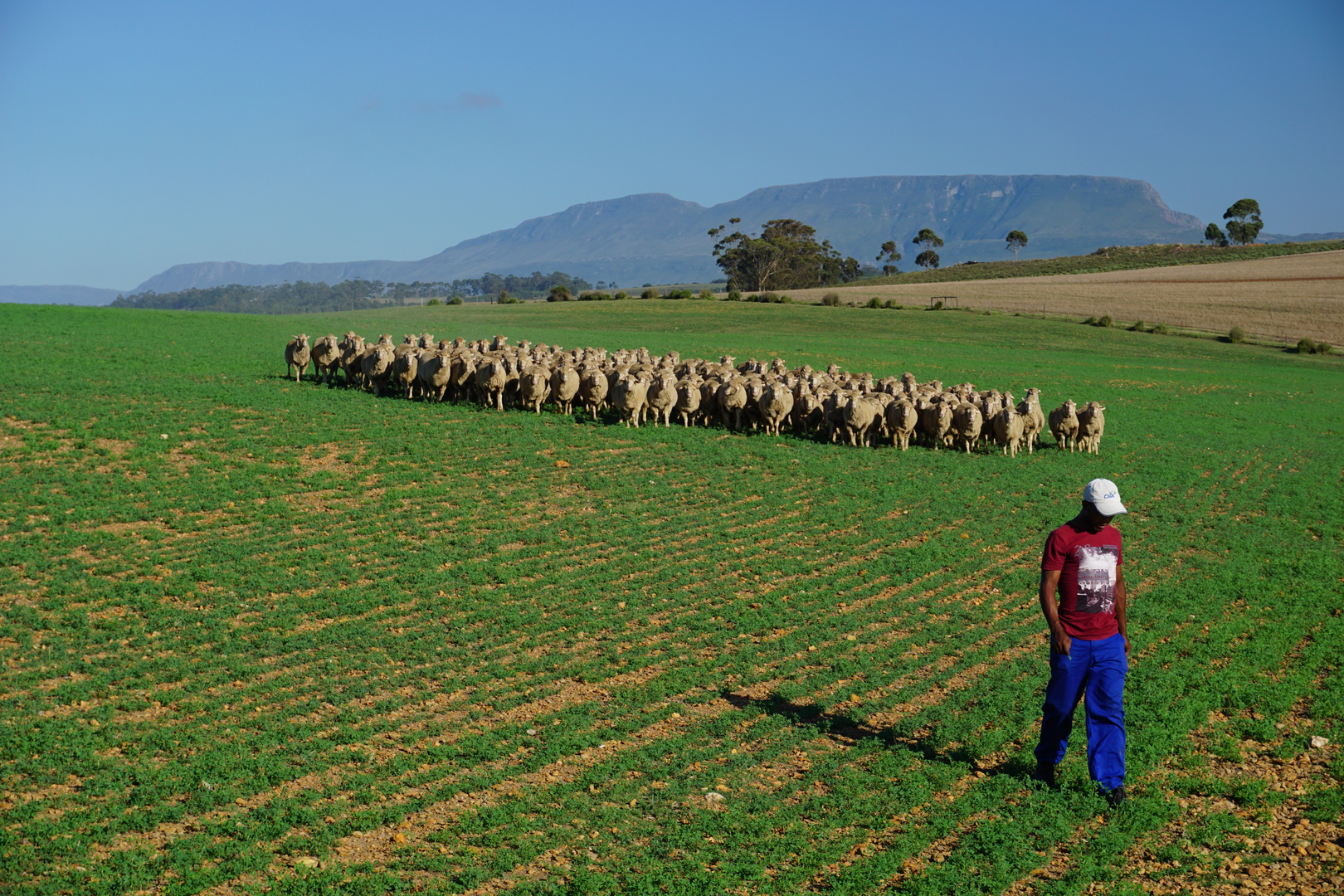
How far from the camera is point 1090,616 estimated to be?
8258 millimetres

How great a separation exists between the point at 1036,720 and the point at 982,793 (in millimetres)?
1792

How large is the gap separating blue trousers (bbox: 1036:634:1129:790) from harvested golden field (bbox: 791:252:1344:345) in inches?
2790

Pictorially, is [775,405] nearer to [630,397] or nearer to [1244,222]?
[630,397]

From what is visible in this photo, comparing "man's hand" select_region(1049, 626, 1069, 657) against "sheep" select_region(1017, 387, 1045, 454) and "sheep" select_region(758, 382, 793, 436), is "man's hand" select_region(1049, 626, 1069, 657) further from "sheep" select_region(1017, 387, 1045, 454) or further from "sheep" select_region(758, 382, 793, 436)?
"sheep" select_region(1017, 387, 1045, 454)

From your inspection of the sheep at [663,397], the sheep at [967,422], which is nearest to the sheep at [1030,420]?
the sheep at [967,422]

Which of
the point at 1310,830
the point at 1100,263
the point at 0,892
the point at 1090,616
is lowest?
the point at 1310,830

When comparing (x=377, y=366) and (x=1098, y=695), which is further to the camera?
(x=377, y=366)

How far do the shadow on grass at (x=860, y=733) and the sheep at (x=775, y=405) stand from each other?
50.3ft

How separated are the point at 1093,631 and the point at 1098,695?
1.92 ft

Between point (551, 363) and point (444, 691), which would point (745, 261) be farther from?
point (444, 691)

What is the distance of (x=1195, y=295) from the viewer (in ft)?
270

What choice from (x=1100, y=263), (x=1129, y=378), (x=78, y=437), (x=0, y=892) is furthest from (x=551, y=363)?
(x=1100, y=263)

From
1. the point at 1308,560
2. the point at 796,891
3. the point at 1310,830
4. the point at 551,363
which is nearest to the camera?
the point at 796,891

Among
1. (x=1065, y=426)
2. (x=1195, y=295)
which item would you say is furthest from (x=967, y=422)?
(x=1195, y=295)
